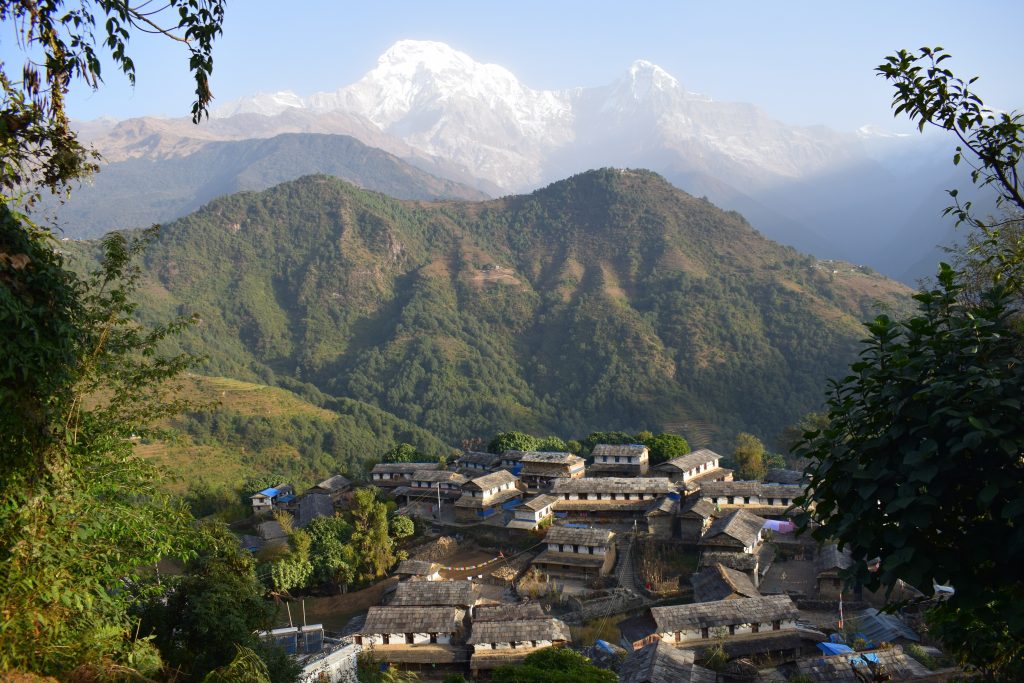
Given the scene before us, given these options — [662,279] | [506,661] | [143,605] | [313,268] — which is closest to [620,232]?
[662,279]

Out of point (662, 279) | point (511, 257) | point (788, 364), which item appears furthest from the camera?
point (511, 257)

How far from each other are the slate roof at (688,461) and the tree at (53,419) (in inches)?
1258

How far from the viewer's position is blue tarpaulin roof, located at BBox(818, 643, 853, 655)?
19.2 meters

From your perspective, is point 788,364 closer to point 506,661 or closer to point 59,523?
point 506,661

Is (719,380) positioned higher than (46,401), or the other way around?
(46,401)

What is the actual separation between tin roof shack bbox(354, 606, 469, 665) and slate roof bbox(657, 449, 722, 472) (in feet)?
59.1

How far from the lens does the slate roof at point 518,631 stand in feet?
69.5

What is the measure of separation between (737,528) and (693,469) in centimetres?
922

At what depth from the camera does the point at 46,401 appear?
24.4 ft

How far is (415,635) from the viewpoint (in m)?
22.7

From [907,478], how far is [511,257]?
5174 inches

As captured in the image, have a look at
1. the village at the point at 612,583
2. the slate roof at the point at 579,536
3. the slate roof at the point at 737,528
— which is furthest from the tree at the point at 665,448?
the slate roof at the point at 579,536

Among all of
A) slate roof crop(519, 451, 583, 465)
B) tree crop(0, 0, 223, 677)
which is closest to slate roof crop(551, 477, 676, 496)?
slate roof crop(519, 451, 583, 465)

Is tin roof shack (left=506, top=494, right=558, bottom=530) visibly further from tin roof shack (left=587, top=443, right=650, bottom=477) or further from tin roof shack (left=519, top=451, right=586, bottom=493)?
tin roof shack (left=587, top=443, right=650, bottom=477)
